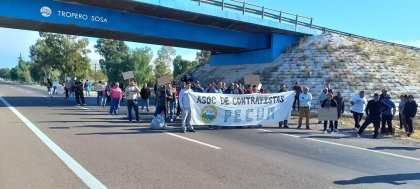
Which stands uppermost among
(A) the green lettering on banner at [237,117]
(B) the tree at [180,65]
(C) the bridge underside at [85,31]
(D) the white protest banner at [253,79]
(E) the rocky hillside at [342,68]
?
(B) the tree at [180,65]

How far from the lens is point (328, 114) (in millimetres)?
14898

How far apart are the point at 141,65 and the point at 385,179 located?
67.8 m

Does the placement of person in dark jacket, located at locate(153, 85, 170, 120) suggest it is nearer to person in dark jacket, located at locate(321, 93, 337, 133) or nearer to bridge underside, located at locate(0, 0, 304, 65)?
person in dark jacket, located at locate(321, 93, 337, 133)

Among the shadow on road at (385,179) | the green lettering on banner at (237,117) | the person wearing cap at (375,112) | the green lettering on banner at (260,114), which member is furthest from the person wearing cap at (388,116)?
the shadow on road at (385,179)

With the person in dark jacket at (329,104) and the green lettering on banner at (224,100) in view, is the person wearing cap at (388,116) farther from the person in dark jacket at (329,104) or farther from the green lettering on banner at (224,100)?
the green lettering on banner at (224,100)

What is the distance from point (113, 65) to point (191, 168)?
6623 cm

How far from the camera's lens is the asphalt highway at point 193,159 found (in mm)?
6543

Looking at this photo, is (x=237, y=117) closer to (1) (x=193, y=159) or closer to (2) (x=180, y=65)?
(1) (x=193, y=159)

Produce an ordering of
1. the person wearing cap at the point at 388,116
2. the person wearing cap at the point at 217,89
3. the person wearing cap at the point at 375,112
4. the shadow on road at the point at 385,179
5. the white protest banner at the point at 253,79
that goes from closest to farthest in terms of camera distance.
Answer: the shadow on road at the point at 385,179 < the person wearing cap at the point at 375,112 < the person wearing cap at the point at 388,116 < the person wearing cap at the point at 217,89 < the white protest banner at the point at 253,79

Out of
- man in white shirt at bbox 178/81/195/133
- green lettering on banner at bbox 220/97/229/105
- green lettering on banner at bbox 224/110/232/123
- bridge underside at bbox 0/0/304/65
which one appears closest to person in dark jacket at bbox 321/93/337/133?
green lettering on banner at bbox 224/110/232/123

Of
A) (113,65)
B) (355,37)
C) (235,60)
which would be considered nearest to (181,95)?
(235,60)

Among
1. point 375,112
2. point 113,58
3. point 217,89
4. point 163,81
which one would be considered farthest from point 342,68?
point 113,58

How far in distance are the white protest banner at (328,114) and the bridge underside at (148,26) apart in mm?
12109

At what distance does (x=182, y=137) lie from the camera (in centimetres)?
1177
